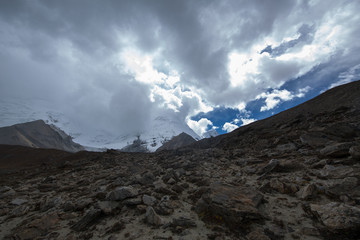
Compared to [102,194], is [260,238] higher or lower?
lower

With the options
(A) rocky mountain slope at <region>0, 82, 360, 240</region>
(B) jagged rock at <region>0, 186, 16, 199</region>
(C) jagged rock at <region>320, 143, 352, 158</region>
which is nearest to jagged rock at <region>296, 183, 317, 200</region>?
(A) rocky mountain slope at <region>0, 82, 360, 240</region>

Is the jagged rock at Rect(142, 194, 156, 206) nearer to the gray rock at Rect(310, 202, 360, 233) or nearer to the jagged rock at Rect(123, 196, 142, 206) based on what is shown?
the jagged rock at Rect(123, 196, 142, 206)

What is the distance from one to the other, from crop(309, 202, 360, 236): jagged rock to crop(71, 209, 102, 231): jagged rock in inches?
313

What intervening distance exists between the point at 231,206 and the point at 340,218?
9.47ft

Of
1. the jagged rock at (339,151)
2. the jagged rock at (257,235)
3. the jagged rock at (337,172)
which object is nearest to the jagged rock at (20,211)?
the jagged rock at (257,235)

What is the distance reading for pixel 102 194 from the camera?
826cm

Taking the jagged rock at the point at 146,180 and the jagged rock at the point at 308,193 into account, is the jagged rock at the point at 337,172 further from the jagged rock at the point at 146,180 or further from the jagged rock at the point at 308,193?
the jagged rock at the point at 146,180

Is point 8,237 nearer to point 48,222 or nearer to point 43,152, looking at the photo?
point 48,222

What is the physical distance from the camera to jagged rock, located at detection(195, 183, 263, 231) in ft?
16.7

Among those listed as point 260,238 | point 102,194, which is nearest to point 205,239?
point 260,238

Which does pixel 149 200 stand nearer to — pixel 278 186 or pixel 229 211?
pixel 229 211

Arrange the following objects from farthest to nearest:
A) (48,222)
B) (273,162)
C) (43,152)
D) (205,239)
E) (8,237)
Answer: (43,152) < (273,162) < (48,222) < (8,237) < (205,239)

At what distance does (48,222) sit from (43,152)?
56953 mm

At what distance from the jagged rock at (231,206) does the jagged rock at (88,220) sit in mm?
4261
